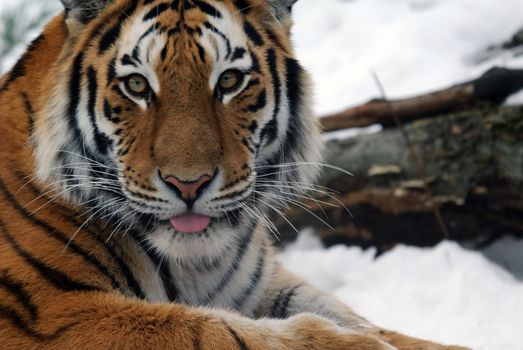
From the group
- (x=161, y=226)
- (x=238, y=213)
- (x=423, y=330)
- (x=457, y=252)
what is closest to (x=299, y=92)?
(x=238, y=213)

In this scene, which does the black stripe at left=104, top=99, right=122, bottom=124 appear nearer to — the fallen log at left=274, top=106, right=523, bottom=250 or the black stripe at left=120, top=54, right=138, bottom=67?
the black stripe at left=120, top=54, right=138, bottom=67

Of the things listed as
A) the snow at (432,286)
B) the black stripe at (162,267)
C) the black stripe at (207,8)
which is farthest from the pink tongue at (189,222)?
the snow at (432,286)

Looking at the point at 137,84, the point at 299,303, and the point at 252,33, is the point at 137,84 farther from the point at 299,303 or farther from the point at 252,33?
the point at 299,303

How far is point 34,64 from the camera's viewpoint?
71.6 inches

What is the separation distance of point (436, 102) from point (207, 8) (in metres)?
1.47

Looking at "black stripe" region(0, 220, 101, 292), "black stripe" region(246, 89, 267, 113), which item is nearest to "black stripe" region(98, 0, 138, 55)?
"black stripe" region(246, 89, 267, 113)

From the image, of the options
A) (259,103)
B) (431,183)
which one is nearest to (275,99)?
(259,103)

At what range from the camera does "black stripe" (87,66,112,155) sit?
1.71m

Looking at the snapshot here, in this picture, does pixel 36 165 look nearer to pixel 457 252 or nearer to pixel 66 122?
pixel 66 122

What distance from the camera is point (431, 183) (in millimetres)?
2980

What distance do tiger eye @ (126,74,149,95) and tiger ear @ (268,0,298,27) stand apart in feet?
1.37

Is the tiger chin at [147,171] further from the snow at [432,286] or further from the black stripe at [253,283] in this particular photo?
the snow at [432,286]

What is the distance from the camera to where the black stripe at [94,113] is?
1.71 metres

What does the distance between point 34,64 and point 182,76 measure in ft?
1.37
